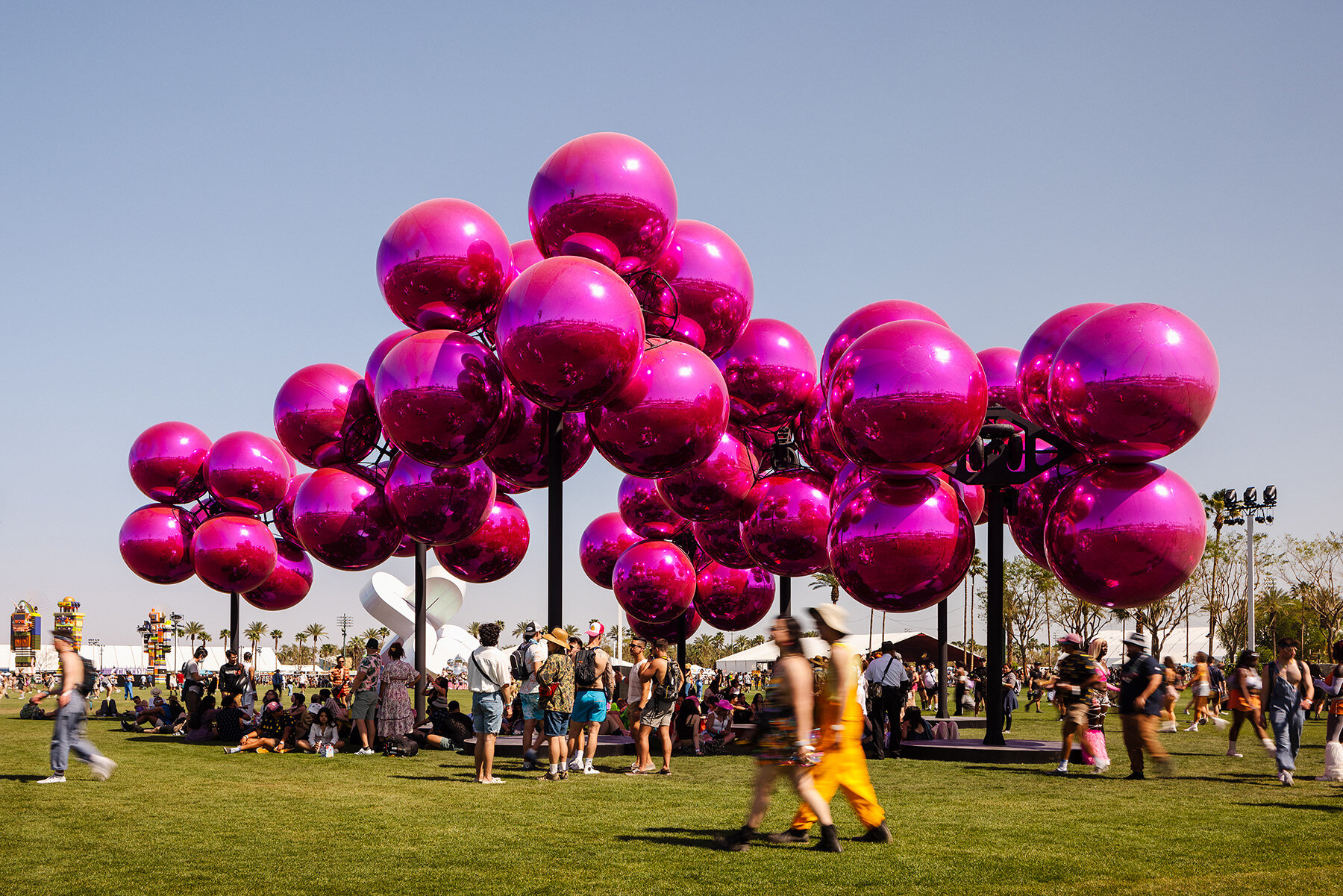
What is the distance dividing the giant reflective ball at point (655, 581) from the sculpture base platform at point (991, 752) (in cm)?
417

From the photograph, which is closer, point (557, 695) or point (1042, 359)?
point (557, 695)

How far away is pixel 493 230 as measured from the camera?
13742 mm

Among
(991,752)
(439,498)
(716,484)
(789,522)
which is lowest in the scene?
(991,752)

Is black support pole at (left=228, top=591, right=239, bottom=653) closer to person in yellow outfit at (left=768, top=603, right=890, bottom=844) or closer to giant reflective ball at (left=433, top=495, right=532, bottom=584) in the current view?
giant reflective ball at (left=433, top=495, right=532, bottom=584)

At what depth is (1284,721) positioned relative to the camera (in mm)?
12203

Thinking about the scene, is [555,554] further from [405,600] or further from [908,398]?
[405,600]

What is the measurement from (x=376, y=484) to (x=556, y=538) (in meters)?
4.64

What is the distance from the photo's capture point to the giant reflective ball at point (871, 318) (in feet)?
50.7

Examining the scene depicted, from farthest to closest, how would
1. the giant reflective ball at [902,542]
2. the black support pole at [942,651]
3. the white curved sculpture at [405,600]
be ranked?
1. the white curved sculpture at [405,600]
2. the black support pole at [942,651]
3. the giant reflective ball at [902,542]

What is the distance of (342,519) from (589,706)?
5.40 metres

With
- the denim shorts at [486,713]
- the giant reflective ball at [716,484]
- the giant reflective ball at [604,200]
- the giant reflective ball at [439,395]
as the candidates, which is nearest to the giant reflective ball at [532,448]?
the giant reflective ball at [439,395]

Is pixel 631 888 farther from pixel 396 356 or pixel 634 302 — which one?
pixel 396 356

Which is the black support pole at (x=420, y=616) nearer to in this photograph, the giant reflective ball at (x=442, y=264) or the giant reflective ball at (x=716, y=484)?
the giant reflective ball at (x=716, y=484)

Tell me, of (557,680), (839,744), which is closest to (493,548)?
(557,680)
